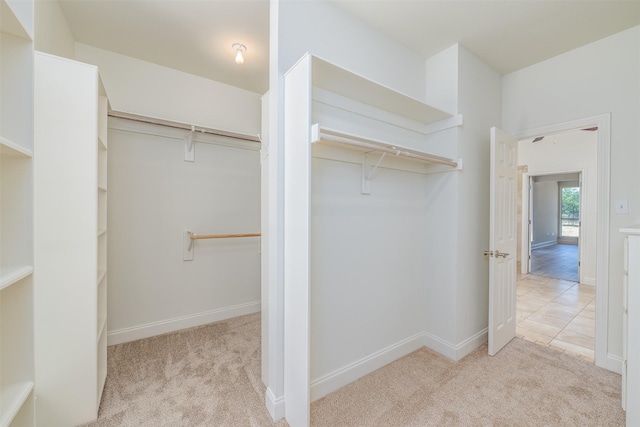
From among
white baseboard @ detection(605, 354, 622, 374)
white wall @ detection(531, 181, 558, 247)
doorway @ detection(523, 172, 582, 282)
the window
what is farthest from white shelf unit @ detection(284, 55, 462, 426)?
the window

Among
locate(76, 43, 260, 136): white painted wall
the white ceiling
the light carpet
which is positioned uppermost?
the white ceiling

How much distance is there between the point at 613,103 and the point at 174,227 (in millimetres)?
4081

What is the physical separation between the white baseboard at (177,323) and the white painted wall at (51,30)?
228 centimetres

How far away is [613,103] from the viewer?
7.11 feet

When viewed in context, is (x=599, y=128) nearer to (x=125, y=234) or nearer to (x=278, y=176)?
(x=278, y=176)

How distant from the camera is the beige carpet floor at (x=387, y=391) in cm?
159

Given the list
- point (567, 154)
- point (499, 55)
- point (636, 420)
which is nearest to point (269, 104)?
point (499, 55)

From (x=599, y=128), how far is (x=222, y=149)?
11.6 feet

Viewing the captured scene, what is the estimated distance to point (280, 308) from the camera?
1608 mm

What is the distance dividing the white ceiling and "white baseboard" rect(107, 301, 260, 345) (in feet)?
8.51

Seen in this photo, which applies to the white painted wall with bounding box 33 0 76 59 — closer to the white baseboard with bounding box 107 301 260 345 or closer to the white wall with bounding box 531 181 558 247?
the white baseboard with bounding box 107 301 260 345

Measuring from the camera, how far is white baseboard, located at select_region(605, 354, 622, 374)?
2062mm

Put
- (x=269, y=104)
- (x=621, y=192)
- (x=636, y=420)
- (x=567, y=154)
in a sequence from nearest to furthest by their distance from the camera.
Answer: (x=636, y=420)
(x=269, y=104)
(x=621, y=192)
(x=567, y=154)

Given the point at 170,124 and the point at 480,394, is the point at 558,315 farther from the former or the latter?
the point at 170,124
